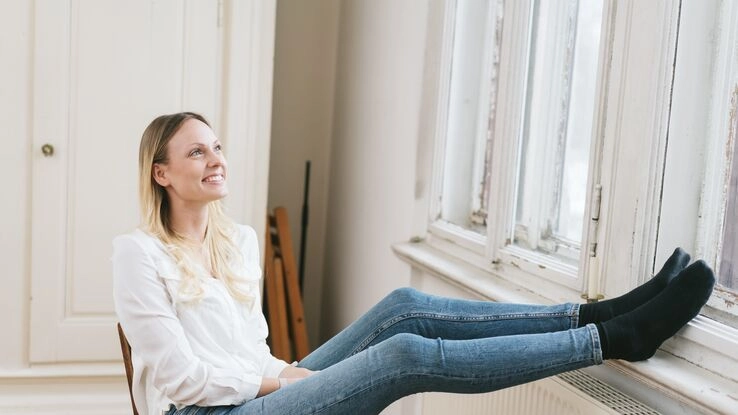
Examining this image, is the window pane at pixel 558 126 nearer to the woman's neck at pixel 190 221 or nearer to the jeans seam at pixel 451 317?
the jeans seam at pixel 451 317

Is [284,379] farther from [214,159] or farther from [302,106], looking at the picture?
[302,106]

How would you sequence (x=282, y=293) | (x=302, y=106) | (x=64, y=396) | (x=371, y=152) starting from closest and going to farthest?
(x=64, y=396) < (x=371, y=152) < (x=282, y=293) < (x=302, y=106)

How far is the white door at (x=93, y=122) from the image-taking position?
8.45 feet

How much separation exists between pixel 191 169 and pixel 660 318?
1019 mm

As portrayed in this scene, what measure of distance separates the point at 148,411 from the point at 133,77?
52.9 inches

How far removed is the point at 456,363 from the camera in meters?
1.35

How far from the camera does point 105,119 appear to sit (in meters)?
2.62

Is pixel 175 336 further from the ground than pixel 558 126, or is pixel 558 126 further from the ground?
pixel 558 126

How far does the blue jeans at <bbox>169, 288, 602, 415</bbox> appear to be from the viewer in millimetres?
1341

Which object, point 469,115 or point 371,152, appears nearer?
point 469,115

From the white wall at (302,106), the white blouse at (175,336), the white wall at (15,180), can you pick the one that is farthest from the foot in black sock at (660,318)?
the white wall at (302,106)

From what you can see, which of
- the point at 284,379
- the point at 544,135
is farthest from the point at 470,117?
the point at 284,379

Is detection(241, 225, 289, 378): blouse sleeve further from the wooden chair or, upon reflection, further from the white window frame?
the wooden chair

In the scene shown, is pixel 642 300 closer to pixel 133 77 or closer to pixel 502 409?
pixel 502 409
